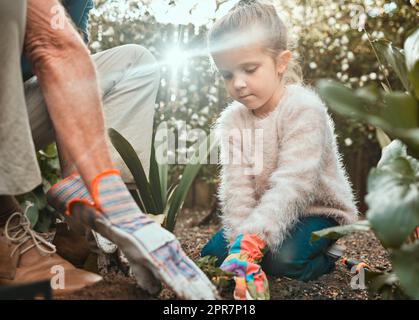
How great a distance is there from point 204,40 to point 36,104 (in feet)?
6.15

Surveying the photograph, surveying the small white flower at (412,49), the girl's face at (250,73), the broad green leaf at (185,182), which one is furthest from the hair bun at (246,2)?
the small white flower at (412,49)

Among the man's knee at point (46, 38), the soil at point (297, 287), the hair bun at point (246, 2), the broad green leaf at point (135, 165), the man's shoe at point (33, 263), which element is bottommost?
the soil at point (297, 287)

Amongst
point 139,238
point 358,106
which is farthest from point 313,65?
point 139,238

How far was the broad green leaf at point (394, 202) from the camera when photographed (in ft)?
Answer: 3.27

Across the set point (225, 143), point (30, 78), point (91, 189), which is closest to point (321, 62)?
point (225, 143)

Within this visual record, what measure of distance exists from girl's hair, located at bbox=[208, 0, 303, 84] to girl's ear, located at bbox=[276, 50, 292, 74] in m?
0.02

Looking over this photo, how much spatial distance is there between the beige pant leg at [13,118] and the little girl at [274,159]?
2.25 feet

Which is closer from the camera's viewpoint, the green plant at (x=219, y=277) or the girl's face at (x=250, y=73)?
the green plant at (x=219, y=277)

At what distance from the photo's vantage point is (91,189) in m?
1.27

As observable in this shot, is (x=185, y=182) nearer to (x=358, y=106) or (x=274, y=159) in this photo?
(x=274, y=159)

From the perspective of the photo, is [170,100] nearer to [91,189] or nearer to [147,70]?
[147,70]

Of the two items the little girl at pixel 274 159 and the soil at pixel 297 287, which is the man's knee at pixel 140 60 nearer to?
the little girl at pixel 274 159

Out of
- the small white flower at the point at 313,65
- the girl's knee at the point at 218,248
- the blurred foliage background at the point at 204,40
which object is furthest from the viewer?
the small white flower at the point at 313,65

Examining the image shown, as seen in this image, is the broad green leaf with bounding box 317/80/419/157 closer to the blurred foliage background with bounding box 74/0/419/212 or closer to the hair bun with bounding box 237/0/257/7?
the hair bun with bounding box 237/0/257/7
